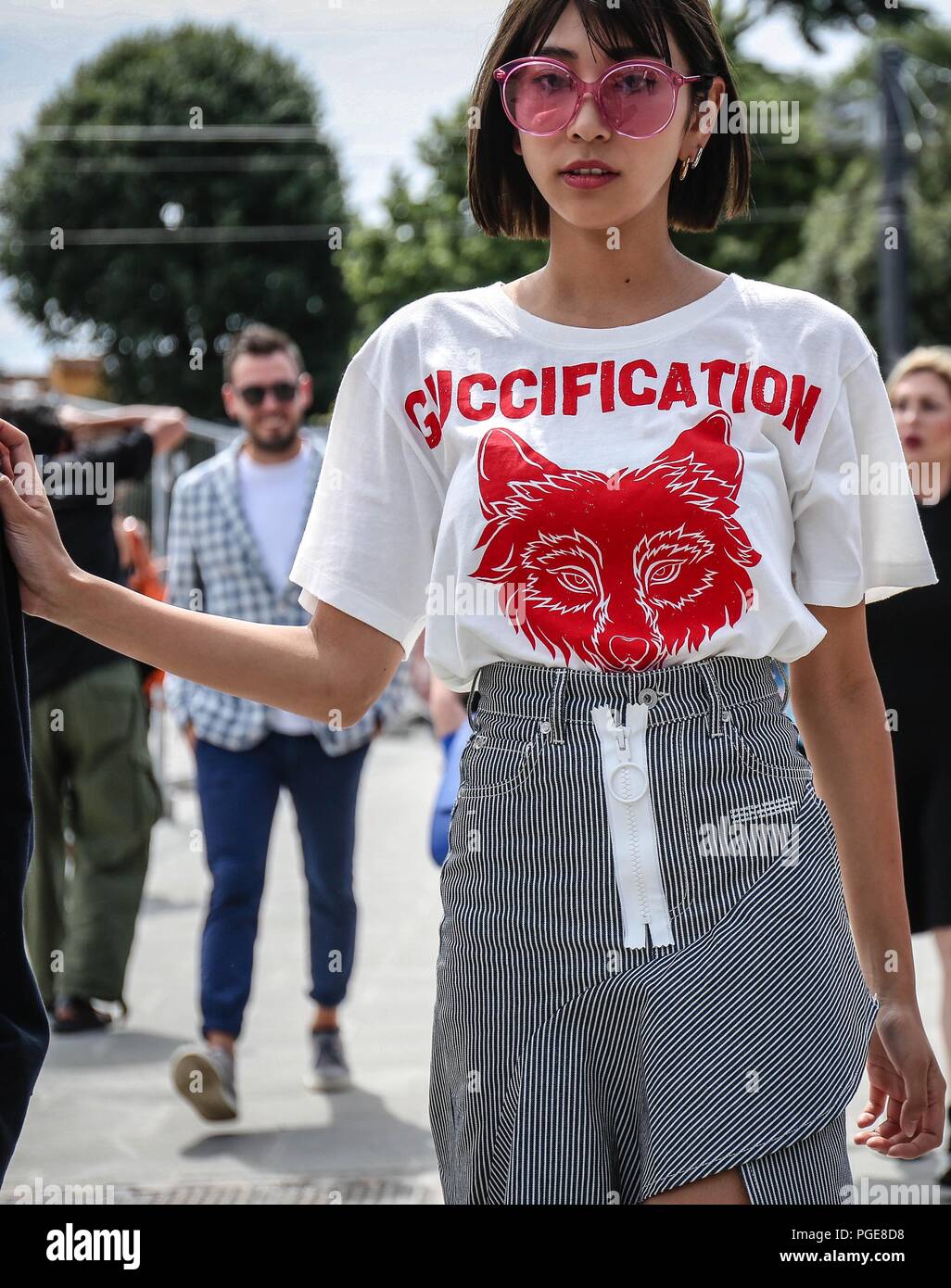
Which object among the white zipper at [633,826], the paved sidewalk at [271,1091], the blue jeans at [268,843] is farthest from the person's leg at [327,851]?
the white zipper at [633,826]

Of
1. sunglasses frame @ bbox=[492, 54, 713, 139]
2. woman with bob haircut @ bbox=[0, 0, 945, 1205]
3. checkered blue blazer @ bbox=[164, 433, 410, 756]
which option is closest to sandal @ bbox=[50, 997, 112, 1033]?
checkered blue blazer @ bbox=[164, 433, 410, 756]

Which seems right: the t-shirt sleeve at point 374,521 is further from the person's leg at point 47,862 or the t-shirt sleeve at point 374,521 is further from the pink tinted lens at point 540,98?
the person's leg at point 47,862

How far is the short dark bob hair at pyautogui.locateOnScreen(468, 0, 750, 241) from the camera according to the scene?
1.99 meters

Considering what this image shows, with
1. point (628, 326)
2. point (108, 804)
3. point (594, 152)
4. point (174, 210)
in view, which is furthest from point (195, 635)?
point (174, 210)

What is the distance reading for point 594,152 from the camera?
78.2 inches

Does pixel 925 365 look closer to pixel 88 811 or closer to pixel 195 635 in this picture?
pixel 88 811

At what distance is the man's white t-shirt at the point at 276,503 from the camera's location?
5.55m

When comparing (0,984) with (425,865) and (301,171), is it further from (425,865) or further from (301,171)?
(301,171)

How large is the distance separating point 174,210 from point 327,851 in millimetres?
35439

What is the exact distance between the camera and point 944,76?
938 inches

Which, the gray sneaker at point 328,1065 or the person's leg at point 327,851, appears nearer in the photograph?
the gray sneaker at point 328,1065

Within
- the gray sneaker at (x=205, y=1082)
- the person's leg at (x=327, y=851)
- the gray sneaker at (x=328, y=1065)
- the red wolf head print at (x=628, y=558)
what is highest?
the red wolf head print at (x=628, y=558)

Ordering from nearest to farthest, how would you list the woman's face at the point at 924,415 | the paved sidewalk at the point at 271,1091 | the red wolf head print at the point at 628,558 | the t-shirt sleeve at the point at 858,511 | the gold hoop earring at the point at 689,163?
the red wolf head print at the point at 628,558 < the t-shirt sleeve at the point at 858,511 < the gold hoop earring at the point at 689,163 < the paved sidewalk at the point at 271,1091 < the woman's face at the point at 924,415

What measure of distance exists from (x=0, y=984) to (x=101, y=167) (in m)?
38.7
